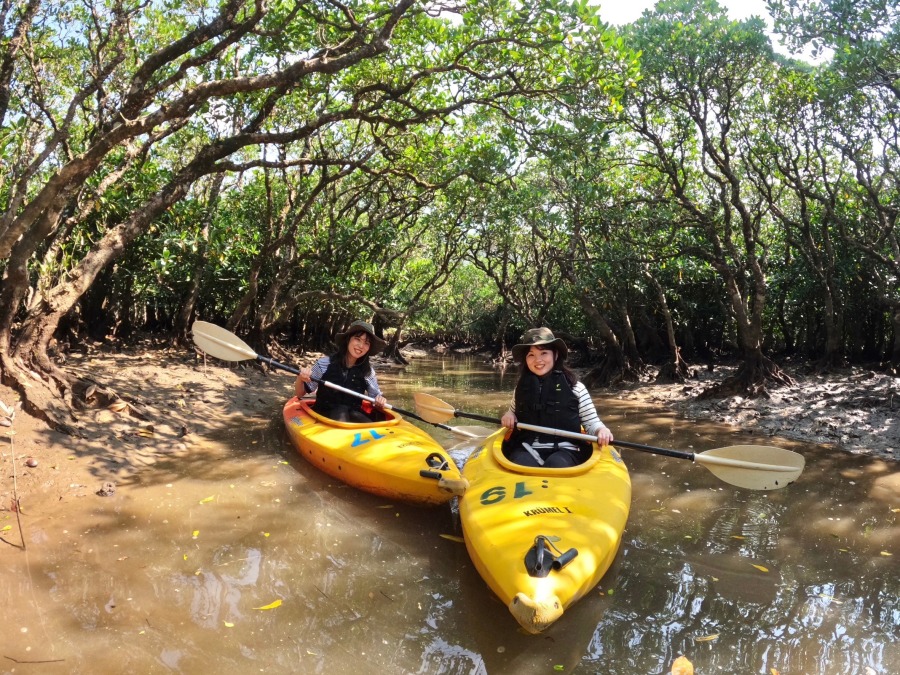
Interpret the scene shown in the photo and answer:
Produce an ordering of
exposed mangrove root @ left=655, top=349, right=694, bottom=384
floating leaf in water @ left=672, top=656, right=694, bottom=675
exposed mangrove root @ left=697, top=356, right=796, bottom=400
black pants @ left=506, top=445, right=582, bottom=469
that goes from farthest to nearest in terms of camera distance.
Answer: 1. exposed mangrove root @ left=655, top=349, right=694, bottom=384
2. exposed mangrove root @ left=697, top=356, right=796, bottom=400
3. black pants @ left=506, top=445, right=582, bottom=469
4. floating leaf in water @ left=672, top=656, right=694, bottom=675

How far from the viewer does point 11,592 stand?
283cm

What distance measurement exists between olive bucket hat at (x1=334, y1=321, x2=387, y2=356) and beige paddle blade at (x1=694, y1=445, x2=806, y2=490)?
331 centimetres

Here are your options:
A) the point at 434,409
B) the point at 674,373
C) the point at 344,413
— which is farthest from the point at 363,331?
the point at 674,373

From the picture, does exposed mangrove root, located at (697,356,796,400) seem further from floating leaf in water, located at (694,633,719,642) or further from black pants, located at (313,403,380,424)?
floating leaf in water, located at (694,633,719,642)

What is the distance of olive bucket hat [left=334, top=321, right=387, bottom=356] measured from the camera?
18.9 ft

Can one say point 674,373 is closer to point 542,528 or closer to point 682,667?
point 542,528

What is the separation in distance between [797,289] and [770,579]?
41.8ft

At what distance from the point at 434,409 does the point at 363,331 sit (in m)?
1.28

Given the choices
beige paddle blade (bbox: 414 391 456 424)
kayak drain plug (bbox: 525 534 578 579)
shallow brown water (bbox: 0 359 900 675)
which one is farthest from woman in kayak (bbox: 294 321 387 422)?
kayak drain plug (bbox: 525 534 578 579)

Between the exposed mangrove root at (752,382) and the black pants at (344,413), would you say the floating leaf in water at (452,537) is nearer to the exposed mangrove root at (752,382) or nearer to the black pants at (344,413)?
the black pants at (344,413)

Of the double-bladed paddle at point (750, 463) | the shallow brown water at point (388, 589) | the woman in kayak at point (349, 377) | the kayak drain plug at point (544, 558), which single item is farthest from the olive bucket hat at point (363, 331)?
the kayak drain plug at point (544, 558)

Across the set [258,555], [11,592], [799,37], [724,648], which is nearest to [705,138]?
[799,37]

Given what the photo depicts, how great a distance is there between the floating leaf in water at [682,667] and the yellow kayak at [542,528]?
0.51 meters

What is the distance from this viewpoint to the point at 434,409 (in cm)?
636
